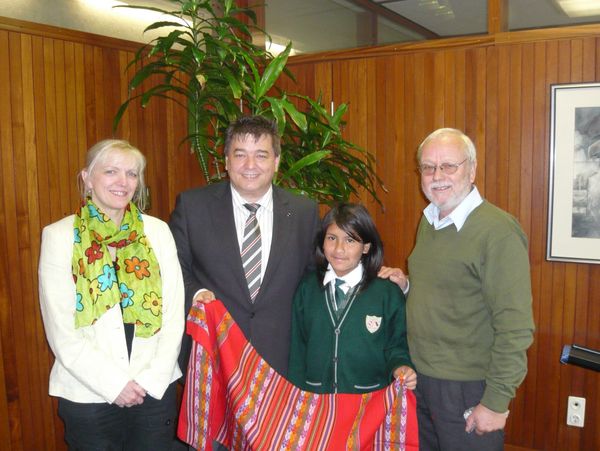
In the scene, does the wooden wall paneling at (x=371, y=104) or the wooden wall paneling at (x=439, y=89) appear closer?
the wooden wall paneling at (x=439, y=89)

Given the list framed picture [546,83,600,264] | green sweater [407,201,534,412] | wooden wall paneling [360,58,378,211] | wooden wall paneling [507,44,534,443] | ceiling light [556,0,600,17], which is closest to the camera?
green sweater [407,201,534,412]

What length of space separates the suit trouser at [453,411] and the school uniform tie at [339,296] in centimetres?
37

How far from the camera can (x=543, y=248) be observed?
3029 millimetres

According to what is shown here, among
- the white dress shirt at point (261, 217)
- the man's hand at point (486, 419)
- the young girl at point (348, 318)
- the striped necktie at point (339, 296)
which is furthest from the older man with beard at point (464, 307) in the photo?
the white dress shirt at point (261, 217)

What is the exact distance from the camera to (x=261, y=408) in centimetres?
184

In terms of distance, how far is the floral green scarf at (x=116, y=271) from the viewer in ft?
5.97

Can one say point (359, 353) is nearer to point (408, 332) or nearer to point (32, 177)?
point (408, 332)

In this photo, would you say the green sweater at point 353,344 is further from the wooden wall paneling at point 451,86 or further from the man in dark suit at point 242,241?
the wooden wall paneling at point 451,86

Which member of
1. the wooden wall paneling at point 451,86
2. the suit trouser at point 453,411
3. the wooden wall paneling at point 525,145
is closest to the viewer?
the suit trouser at point 453,411

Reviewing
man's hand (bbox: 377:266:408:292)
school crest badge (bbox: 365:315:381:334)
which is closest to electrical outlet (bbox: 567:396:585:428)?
man's hand (bbox: 377:266:408:292)

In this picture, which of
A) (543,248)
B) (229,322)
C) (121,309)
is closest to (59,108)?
(121,309)

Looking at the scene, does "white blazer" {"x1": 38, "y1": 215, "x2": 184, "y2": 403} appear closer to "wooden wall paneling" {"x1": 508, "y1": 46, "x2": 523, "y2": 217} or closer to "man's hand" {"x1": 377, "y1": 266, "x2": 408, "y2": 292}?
"man's hand" {"x1": 377, "y1": 266, "x2": 408, "y2": 292}

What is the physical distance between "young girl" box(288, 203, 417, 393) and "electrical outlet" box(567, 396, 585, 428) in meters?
1.62

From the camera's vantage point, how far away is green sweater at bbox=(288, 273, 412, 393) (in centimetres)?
191
